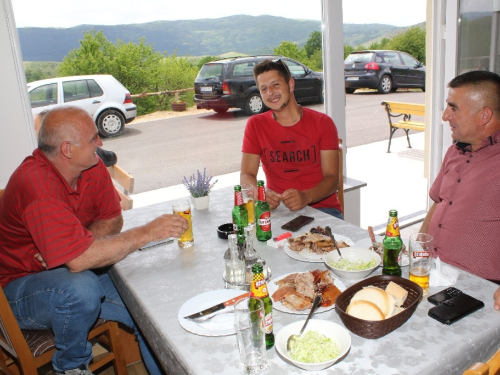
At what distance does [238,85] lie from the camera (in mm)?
3412

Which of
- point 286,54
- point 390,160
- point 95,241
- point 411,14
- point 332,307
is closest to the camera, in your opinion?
point 332,307

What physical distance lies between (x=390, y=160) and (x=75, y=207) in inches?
148

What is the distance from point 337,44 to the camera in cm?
320

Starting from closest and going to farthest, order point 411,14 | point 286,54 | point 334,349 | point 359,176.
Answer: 1. point 334,349
2. point 286,54
3. point 411,14
4. point 359,176

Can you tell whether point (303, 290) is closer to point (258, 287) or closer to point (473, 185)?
point (258, 287)

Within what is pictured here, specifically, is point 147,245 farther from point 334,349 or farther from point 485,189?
point 485,189

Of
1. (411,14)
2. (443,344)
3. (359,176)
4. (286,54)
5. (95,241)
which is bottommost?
(359,176)

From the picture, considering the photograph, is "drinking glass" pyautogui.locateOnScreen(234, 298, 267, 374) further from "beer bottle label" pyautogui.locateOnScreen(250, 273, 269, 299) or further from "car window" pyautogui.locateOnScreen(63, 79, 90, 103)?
"car window" pyautogui.locateOnScreen(63, 79, 90, 103)

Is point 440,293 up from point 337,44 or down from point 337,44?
down

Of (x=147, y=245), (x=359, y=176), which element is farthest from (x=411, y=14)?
(x=147, y=245)

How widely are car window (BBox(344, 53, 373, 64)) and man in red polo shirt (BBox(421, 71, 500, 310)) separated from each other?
154cm

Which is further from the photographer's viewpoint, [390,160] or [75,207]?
[390,160]

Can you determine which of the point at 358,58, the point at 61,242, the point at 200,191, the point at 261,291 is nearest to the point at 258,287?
the point at 261,291

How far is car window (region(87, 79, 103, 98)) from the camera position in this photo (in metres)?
2.77
